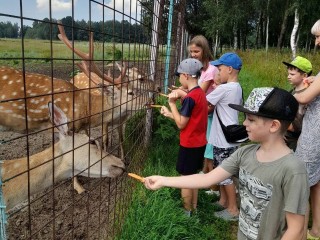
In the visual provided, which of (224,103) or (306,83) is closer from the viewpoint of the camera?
(306,83)

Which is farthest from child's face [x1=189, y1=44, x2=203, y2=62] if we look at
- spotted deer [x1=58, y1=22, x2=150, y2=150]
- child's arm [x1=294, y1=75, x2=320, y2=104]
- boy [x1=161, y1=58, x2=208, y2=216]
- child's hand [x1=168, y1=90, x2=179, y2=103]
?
child's arm [x1=294, y1=75, x2=320, y2=104]

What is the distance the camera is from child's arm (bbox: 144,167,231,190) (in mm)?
1952

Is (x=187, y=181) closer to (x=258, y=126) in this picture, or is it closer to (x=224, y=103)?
(x=258, y=126)

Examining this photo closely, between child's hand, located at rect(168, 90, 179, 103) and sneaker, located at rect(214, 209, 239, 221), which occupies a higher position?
child's hand, located at rect(168, 90, 179, 103)

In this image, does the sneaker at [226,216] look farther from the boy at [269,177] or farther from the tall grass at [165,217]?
the boy at [269,177]

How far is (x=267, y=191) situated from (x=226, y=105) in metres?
1.58

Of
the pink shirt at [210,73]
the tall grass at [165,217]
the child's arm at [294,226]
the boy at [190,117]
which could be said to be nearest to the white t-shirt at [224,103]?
the boy at [190,117]

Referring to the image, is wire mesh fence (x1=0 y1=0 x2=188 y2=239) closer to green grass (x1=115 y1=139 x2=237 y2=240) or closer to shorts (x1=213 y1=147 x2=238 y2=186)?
green grass (x1=115 y1=139 x2=237 y2=240)

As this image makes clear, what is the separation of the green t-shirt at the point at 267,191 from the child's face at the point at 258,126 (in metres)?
0.13

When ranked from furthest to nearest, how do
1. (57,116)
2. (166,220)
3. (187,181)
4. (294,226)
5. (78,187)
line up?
1. (78,187)
2. (166,220)
3. (57,116)
4. (187,181)
5. (294,226)

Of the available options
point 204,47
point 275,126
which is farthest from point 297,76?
point 275,126

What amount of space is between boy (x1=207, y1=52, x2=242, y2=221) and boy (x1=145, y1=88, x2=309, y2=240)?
1328 millimetres

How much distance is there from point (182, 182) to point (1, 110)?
2.82 meters

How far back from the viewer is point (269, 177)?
5.76 ft
